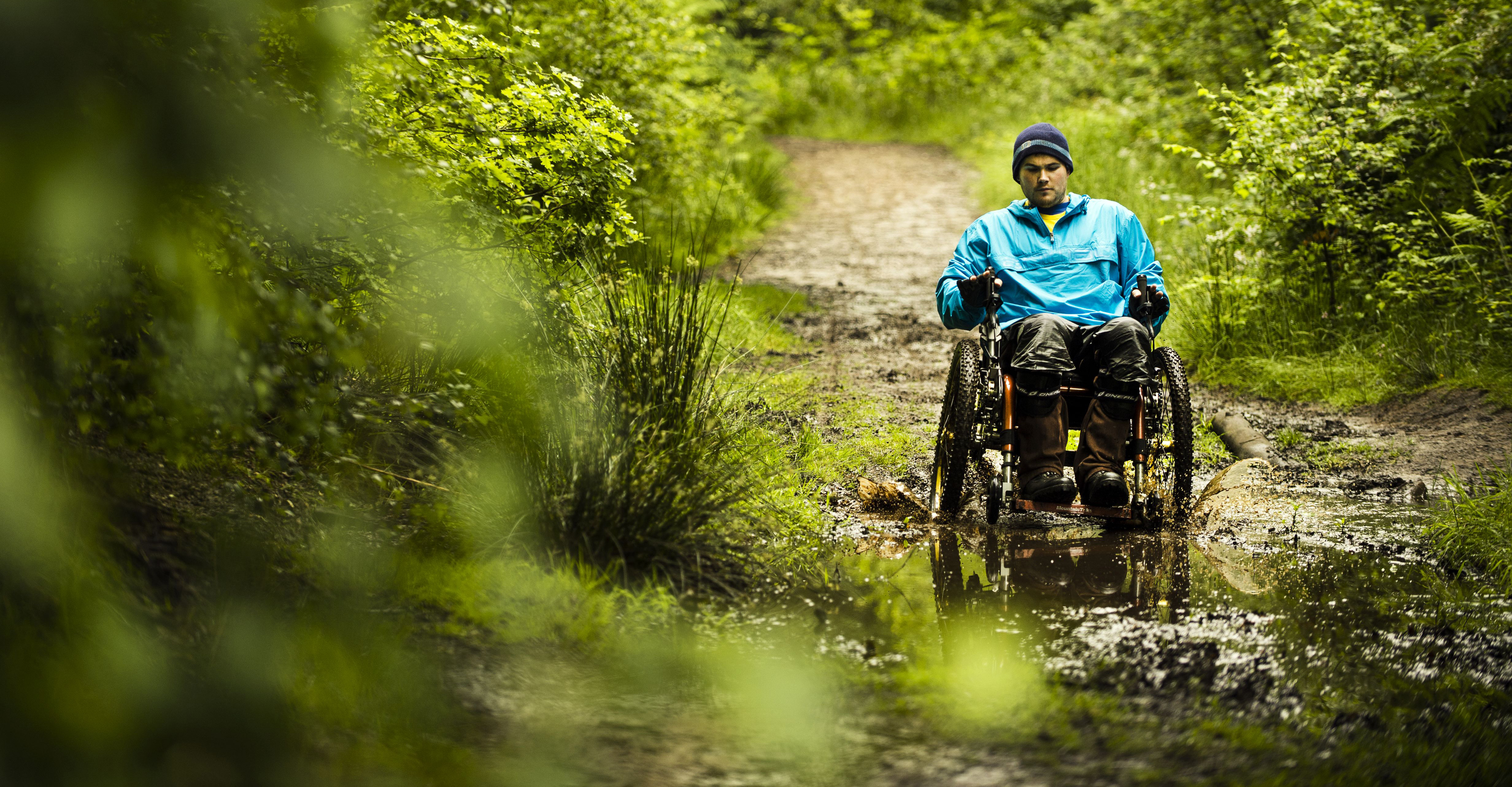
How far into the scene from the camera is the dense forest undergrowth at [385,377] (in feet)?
7.48

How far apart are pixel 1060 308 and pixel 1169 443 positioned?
711mm

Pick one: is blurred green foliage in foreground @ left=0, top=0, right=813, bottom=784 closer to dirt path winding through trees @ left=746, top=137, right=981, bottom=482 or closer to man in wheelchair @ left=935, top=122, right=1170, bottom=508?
man in wheelchair @ left=935, top=122, right=1170, bottom=508

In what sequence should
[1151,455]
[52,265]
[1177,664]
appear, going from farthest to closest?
[1151,455] → [1177,664] → [52,265]

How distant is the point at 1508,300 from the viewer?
5973 mm

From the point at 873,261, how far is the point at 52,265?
919cm

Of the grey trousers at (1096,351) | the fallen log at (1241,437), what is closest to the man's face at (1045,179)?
the grey trousers at (1096,351)

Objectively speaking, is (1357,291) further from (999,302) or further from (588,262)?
(588,262)

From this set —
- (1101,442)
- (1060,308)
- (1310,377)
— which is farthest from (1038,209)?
(1310,377)

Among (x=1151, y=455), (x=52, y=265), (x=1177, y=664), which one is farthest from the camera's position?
(x=1151, y=455)

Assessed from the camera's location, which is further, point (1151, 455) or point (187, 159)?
point (1151, 455)

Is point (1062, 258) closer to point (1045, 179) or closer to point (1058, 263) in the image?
point (1058, 263)

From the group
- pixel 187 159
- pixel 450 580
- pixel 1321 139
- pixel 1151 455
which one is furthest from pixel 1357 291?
pixel 187 159

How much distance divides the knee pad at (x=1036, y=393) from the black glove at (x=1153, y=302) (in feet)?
1.59

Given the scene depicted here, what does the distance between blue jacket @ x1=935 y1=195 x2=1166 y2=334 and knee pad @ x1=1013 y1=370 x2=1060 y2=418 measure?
263mm
